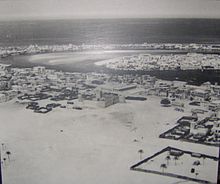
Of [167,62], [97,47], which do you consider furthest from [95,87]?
[167,62]

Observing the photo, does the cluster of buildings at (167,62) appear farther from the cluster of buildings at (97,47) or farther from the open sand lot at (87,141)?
the open sand lot at (87,141)

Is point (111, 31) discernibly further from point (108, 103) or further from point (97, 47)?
point (108, 103)

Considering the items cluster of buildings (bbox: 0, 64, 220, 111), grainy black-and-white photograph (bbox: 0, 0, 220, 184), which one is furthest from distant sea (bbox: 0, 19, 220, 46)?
cluster of buildings (bbox: 0, 64, 220, 111)

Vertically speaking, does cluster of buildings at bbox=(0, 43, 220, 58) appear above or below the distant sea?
below

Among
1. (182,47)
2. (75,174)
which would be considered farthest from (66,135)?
(182,47)

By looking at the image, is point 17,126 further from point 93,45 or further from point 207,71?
point 207,71

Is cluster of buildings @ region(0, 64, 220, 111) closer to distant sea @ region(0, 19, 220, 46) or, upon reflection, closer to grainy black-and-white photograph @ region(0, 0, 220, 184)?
grainy black-and-white photograph @ region(0, 0, 220, 184)
